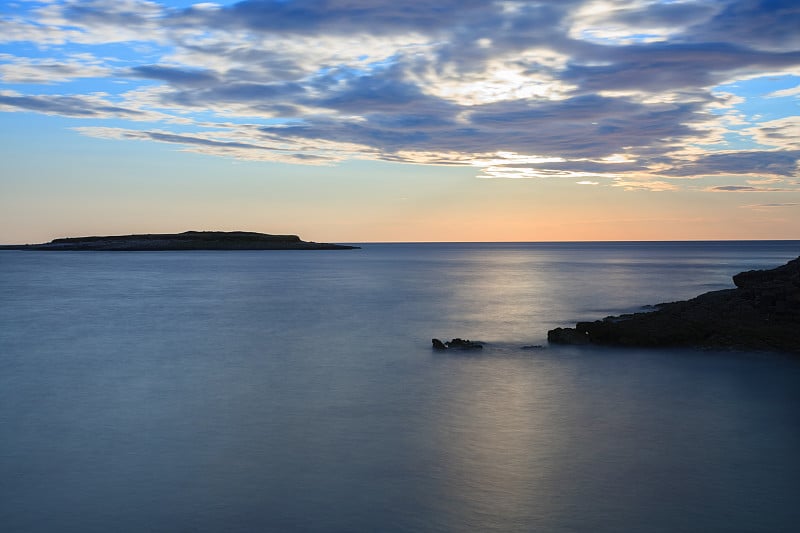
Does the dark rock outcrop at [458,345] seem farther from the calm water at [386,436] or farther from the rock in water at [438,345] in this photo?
the calm water at [386,436]

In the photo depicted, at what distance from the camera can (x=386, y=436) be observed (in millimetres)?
12094

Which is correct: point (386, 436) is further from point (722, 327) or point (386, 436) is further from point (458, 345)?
point (722, 327)

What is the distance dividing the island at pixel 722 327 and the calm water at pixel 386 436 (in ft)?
3.39

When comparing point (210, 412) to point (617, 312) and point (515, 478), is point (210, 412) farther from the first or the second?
point (617, 312)

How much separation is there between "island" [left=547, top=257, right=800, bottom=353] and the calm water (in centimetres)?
103

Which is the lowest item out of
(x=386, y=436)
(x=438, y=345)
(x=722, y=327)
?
(x=386, y=436)

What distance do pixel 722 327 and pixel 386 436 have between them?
1337 centimetres

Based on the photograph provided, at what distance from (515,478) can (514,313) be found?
2398cm

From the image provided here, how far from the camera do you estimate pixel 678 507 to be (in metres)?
8.63

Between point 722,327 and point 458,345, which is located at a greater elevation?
point 722,327

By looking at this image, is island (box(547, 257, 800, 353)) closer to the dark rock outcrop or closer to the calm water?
the calm water

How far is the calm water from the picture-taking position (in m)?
8.55

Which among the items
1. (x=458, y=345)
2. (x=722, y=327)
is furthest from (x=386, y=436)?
(x=722, y=327)

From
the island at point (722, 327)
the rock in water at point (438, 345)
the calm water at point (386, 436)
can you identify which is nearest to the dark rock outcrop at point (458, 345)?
the rock in water at point (438, 345)
